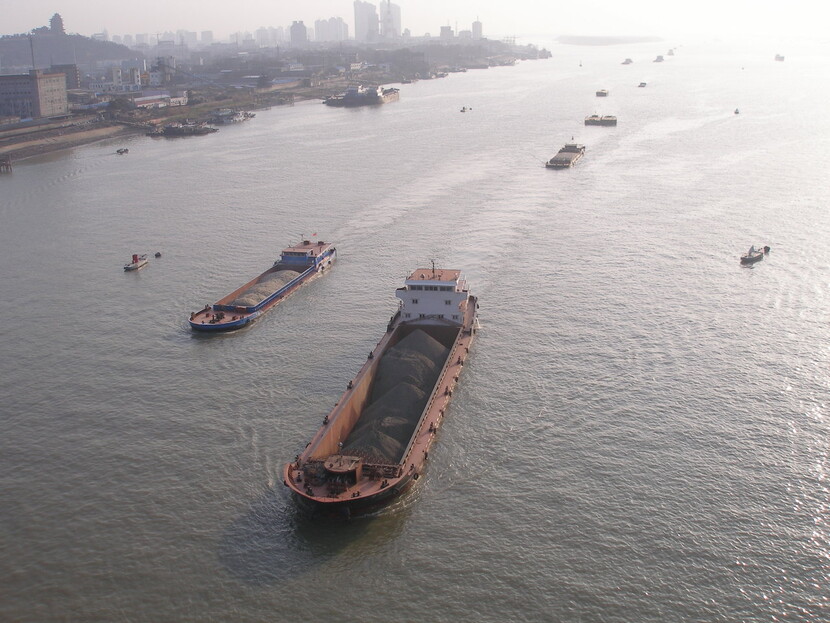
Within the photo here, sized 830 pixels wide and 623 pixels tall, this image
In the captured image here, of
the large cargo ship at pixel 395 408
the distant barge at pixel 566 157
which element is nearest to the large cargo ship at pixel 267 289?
the large cargo ship at pixel 395 408

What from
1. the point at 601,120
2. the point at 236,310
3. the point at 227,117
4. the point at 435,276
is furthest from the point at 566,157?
the point at 227,117

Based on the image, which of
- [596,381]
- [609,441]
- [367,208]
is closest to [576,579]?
[609,441]

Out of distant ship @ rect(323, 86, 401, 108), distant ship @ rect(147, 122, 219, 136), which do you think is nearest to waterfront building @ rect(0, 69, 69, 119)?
distant ship @ rect(147, 122, 219, 136)

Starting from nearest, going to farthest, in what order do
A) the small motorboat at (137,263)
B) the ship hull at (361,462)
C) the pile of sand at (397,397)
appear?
the ship hull at (361,462), the pile of sand at (397,397), the small motorboat at (137,263)

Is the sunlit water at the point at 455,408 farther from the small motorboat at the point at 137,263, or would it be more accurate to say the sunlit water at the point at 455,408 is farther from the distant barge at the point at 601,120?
the distant barge at the point at 601,120

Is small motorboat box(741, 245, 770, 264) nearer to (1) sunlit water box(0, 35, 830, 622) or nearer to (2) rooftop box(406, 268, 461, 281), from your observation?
(1) sunlit water box(0, 35, 830, 622)

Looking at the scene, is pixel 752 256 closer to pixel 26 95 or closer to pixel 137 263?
pixel 137 263
